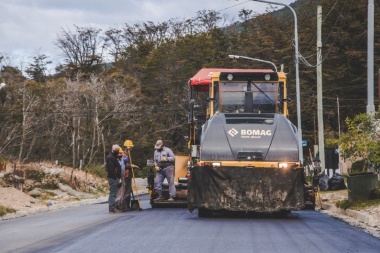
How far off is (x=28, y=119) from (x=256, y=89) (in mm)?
43480

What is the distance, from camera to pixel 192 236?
1337 centimetres

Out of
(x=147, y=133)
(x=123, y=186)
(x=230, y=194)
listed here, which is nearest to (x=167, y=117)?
(x=147, y=133)

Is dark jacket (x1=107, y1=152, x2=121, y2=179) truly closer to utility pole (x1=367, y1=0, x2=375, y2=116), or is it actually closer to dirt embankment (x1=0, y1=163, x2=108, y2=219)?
dirt embankment (x1=0, y1=163, x2=108, y2=219)

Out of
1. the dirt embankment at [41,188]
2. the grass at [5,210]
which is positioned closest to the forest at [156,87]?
the dirt embankment at [41,188]

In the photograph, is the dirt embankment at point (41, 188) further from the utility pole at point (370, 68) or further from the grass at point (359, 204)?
the utility pole at point (370, 68)

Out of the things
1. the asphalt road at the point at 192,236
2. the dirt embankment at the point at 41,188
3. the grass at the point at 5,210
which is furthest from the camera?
the dirt embankment at the point at 41,188

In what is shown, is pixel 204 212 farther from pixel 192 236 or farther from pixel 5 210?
pixel 5 210

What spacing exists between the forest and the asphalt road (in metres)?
39.7

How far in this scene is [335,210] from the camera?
21.8m

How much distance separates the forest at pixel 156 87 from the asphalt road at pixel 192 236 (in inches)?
1563

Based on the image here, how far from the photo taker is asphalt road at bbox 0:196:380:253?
11.9 meters

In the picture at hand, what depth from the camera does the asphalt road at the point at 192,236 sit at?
11875 millimetres

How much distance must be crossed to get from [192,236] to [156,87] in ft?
196

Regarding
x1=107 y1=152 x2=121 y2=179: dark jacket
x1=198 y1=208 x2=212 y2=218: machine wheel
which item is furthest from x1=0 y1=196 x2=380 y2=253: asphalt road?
x1=107 y1=152 x2=121 y2=179: dark jacket
